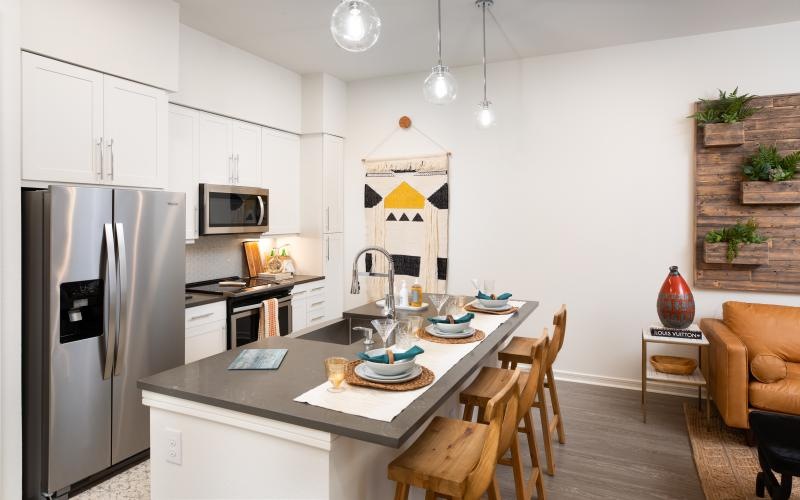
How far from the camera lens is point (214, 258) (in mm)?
4629

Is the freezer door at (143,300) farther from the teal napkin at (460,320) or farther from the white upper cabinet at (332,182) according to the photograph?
the white upper cabinet at (332,182)

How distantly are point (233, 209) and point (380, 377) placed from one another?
3045 mm

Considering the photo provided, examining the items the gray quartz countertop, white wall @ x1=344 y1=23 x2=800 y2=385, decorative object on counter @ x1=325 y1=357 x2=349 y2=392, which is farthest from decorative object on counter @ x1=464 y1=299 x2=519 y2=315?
white wall @ x1=344 y1=23 x2=800 y2=385

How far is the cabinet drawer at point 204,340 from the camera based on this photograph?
3.65 m

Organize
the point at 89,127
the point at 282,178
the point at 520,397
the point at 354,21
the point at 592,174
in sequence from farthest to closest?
1. the point at 282,178
2. the point at 592,174
3. the point at 89,127
4. the point at 520,397
5. the point at 354,21

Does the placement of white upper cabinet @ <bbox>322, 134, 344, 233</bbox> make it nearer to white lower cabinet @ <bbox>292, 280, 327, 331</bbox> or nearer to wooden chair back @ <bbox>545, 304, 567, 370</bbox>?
white lower cabinet @ <bbox>292, 280, 327, 331</bbox>

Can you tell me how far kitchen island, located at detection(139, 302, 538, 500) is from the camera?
1578 millimetres

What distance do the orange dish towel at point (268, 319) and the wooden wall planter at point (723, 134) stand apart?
12.2 feet

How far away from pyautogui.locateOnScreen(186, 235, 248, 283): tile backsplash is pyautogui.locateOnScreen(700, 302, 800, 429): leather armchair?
13.2 ft

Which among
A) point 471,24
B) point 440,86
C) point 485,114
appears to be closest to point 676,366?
point 485,114

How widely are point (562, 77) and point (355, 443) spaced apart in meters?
4.01

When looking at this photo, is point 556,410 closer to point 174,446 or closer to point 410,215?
point 174,446

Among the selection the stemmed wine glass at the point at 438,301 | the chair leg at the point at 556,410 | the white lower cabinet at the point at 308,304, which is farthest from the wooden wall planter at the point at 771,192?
the white lower cabinet at the point at 308,304

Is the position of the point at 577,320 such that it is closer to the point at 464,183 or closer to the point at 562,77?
the point at 464,183
